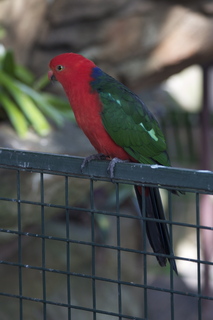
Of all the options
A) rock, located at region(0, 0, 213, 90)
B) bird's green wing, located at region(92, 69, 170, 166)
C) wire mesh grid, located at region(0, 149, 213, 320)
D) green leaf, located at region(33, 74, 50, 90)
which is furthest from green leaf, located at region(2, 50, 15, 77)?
bird's green wing, located at region(92, 69, 170, 166)

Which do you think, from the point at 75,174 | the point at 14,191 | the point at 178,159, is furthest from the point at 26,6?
the point at 75,174

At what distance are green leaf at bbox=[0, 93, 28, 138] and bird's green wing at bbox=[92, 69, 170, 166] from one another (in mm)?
1727

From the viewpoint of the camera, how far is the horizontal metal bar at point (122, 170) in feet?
4.25

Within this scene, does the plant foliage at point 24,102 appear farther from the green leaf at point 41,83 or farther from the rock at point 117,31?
the rock at point 117,31

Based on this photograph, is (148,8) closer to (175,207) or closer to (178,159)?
(178,159)

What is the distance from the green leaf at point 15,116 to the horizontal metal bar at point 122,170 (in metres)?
2.26

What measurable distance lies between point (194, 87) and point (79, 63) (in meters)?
4.44

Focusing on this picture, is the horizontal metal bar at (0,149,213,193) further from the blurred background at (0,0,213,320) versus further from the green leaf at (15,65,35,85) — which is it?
the green leaf at (15,65,35,85)

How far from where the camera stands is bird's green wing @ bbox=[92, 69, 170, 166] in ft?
6.98

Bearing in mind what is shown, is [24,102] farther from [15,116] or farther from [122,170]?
[122,170]

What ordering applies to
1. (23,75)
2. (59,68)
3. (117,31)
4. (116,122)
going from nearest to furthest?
(116,122)
(59,68)
(23,75)
(117,31)

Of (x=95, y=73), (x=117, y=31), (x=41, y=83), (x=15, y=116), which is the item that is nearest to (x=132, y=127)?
(x=95, y=73)

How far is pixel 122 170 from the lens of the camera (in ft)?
4.74

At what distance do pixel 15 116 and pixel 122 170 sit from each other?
2552 millimetres
